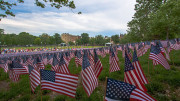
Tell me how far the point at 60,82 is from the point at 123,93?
214 cm

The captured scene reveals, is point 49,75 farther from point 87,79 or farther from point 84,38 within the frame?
point 84,38

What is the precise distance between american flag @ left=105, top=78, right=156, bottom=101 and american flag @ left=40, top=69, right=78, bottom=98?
53.5 inches

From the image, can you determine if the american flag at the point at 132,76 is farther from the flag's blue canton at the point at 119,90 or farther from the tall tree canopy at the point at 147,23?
the tall tree canopy at the point at 147,23

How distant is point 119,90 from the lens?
7.22 ft

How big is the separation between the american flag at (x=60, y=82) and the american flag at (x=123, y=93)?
4.46 feet

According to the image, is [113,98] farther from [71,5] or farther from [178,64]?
[178,64]

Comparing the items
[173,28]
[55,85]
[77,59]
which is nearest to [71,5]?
[77,59]

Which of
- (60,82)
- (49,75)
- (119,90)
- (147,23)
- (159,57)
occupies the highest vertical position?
(147,23)

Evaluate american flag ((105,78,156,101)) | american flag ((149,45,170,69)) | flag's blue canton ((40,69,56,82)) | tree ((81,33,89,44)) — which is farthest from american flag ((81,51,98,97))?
tree ((81,33,89,44))

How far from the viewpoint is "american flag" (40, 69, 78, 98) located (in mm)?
3354

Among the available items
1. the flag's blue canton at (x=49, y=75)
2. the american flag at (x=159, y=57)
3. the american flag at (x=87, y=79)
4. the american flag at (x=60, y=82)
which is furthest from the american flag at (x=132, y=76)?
the american flag at (x=159, y=57)

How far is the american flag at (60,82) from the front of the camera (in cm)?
335

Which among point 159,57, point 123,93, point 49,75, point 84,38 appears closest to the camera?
point 123,93

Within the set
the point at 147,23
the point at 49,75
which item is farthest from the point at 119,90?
the point at 147,23
